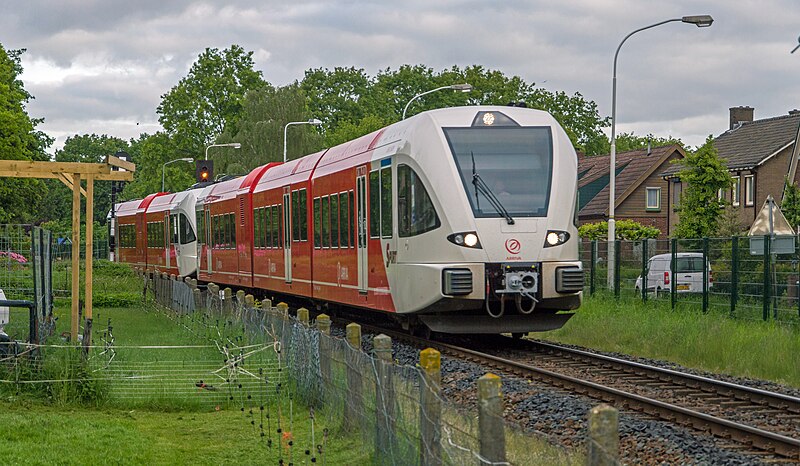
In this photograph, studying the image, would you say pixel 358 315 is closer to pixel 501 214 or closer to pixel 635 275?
pixel 635 275

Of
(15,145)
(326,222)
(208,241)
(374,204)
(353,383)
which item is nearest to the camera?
(353,383)

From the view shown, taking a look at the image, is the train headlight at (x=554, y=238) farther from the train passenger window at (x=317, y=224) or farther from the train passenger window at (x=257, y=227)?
the train passenger window at (x=257, y=227)

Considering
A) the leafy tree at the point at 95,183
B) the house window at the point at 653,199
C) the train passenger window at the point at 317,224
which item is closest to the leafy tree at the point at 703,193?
the train passenger window at the point at 317,224

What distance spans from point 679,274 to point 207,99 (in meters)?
74.6

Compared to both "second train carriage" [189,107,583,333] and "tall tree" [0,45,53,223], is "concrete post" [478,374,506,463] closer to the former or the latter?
"second train carriage" [189,107,583,333]

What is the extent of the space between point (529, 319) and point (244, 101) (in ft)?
244

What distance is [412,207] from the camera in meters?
17.8

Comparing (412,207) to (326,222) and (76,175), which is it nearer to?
(76,175)

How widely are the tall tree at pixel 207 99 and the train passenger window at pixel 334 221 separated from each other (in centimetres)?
7289

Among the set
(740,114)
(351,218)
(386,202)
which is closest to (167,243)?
(351,218)

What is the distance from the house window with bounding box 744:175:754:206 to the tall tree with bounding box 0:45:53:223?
33497mm

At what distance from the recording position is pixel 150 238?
48656mm

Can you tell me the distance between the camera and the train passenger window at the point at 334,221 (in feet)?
73.4

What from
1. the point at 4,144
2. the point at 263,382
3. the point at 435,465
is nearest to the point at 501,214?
the point at 263,382
